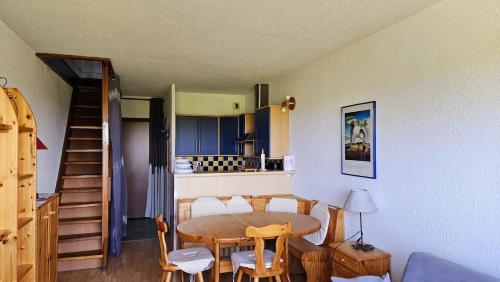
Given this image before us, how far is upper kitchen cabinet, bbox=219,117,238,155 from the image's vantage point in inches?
264

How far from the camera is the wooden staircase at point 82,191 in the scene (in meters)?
4.29

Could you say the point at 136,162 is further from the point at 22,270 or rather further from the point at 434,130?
the point at 434,130

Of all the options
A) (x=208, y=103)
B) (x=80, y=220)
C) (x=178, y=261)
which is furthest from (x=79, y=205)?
(x=208, y=103)

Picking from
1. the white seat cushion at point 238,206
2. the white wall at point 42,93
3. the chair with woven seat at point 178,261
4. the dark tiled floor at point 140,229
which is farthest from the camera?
the dark tiled floor at point 140,229

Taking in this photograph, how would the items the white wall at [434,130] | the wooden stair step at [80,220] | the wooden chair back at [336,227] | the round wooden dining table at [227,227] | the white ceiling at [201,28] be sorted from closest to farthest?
the white wall at [434,130] → the white ceiling at [201,28] → the round wooden dining table at [227,227] → the wooden chair back at [336,227] → the wooden stair step at [80,220]

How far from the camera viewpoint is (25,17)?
2.84 meters

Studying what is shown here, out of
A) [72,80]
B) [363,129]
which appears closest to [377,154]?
[363,129]

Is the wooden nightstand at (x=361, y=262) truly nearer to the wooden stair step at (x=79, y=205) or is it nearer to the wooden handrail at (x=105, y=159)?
the wooden handrail at (x=105, y=159)

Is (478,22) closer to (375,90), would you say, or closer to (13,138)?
(375,90)

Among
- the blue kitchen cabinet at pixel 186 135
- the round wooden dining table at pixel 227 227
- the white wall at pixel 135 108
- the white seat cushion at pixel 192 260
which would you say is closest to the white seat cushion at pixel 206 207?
the round wooden dining table at pixel 227 227

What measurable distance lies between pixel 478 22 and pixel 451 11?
25 cm

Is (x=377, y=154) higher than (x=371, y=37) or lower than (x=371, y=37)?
lower

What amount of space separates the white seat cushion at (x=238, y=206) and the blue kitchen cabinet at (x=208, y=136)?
2560 mm

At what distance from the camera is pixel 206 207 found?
401 centimetres
